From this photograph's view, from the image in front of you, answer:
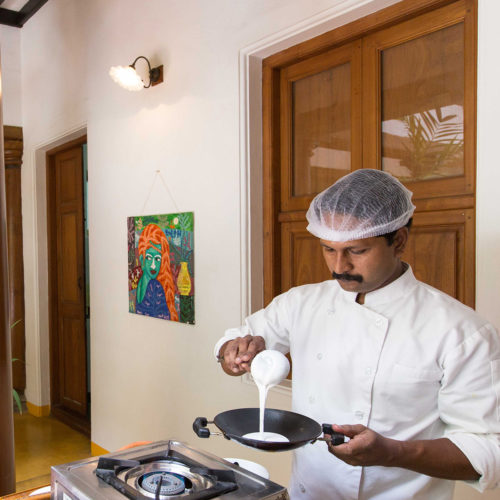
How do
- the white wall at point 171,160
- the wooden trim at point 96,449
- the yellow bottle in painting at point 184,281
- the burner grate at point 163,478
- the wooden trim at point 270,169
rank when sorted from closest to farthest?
1. the burner grate at point 163,478
2. the white wall at point 171,160
3. the wooden trim at point 270,169
4. the yellow bottle in painting at point 184,281
5. the wooden trim at point 96,449

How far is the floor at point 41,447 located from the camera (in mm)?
3734

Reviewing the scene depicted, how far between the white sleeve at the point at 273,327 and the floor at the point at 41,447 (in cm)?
251

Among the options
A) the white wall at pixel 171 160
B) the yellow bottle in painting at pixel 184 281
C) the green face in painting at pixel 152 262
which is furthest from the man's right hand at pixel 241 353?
the green face in painting at pixel 152 262

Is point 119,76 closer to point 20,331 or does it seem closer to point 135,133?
point 135,133

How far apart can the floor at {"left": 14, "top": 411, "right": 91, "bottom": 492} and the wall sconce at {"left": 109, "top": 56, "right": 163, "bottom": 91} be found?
256cm

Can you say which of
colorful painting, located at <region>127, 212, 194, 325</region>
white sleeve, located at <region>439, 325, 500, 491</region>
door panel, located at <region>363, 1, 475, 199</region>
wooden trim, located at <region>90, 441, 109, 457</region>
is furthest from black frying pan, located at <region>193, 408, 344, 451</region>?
wooden trim, located at <region>90, 441, 109, 457</region>

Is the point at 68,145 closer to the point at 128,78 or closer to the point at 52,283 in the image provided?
the point at 52,283

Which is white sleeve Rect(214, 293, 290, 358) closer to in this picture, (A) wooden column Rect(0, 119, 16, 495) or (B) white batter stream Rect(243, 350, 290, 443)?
(B) white batter stream Rect(243, 350, 290, 443)

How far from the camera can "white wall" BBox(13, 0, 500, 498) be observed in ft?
8.42

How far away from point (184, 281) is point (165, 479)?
2.11 meters

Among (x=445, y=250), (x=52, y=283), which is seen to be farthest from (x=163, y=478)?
(x=52, y=283)

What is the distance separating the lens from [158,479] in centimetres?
110

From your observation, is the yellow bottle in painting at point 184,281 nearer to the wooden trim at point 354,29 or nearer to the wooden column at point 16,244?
the wooden trim at point 354,29

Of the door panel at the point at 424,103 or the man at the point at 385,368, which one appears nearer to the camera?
the man at the point at 385,368
